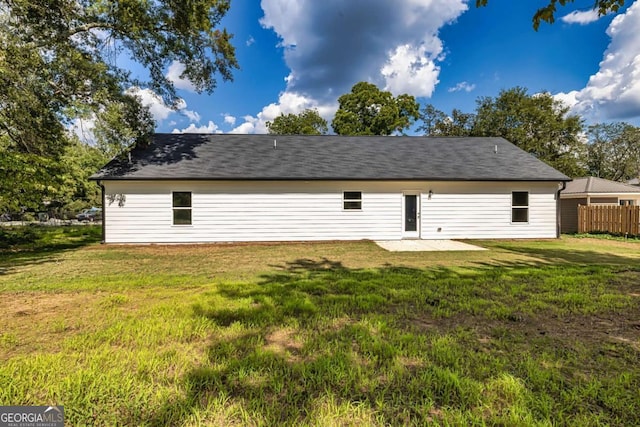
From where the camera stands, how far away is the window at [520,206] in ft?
42.2

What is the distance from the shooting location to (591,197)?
17.5 metres

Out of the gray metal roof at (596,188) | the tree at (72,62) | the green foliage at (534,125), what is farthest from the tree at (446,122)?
the tree at (72,62)

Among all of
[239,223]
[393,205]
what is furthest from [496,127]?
[239,223]

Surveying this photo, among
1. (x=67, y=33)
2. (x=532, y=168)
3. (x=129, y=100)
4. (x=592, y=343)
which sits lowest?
(x=592, y=343)

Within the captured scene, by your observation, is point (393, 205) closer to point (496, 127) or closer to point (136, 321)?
point (136, 321)

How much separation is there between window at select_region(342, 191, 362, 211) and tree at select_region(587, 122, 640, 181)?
47778 mm

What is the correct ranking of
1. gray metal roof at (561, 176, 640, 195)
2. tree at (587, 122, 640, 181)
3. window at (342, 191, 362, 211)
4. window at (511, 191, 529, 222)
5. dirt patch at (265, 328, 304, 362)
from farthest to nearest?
tree at (587, 122, 640, 181), gray metal roof at (561, 176, 640, 195), window at (511, 191, 529, 222), window at (342, 191, 362, 211), dirt patch at (265, 328, 304, 362)

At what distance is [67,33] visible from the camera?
10922mm

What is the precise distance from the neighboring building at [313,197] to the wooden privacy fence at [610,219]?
4425mm

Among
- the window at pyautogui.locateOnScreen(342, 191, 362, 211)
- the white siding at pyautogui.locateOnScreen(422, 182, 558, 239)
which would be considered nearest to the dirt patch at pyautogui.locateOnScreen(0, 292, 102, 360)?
the window at pyautogui.locateOnScreen(342, 191, 362, 211)

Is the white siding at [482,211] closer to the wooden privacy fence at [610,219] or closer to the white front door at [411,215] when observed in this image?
the white front door at [411,215]

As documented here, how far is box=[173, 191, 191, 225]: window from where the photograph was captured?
1182 cm

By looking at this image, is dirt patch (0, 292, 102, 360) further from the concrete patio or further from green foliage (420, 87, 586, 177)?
green foliage (420, 87, 586, 177)

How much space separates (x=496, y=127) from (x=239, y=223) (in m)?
26.6
